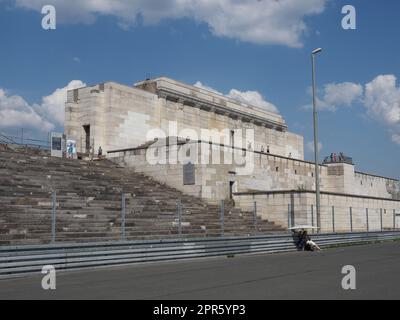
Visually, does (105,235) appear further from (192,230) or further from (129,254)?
(192,230)

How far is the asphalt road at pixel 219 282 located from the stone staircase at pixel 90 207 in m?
3.07

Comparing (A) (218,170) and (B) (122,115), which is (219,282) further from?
(B) (122,115)

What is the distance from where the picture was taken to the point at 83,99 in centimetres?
3834

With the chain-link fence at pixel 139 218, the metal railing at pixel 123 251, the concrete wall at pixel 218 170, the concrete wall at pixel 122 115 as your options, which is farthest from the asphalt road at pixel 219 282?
the concrete wall at pixel 122 115

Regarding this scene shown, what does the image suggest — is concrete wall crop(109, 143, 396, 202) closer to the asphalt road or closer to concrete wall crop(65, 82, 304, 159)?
concrete wall crop(65, 82, 304, 159)

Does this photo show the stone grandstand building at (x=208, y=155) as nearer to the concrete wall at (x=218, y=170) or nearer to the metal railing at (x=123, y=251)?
the concrete wall at (x=218, y=170)

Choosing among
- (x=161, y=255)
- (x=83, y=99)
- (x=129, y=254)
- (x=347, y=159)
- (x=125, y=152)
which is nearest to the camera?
(x=129, y=254)

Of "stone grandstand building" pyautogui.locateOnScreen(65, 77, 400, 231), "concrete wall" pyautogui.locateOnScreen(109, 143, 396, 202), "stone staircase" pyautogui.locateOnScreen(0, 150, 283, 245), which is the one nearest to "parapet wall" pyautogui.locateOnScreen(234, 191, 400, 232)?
"stone grandstand building" pyautogui.locateOnScreen(65, 77, 400, 231)

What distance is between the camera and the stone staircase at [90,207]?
18.8 metres

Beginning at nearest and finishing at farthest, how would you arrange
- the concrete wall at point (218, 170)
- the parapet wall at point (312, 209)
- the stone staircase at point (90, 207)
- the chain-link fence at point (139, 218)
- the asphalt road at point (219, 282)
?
the asphalt road at point (219, 282)
the chain-link fence at point (139, 218)
the stone staircase at point (90, 207)
the parapet wall at point (312, 209)
the concrete wall at point (218, 170)

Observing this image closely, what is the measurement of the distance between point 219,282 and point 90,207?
10797 millimetres

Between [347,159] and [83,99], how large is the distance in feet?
86.8

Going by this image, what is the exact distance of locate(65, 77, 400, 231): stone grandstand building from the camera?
104ft

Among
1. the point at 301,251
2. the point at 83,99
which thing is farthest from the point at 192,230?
the point at 83,99
